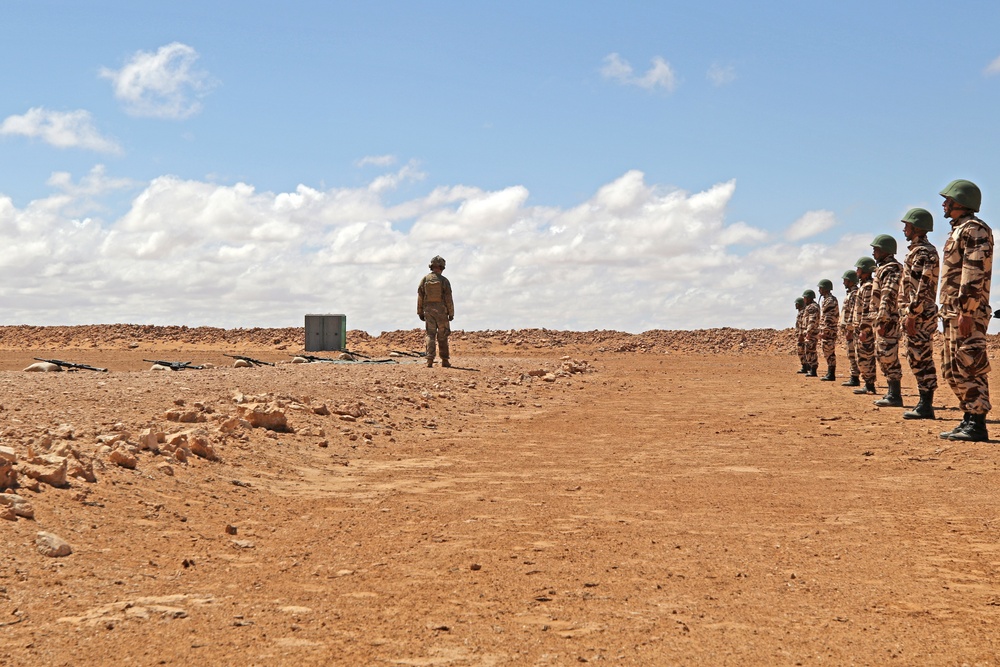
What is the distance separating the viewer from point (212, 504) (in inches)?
288

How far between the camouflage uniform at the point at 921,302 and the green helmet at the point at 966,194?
5.96 ft

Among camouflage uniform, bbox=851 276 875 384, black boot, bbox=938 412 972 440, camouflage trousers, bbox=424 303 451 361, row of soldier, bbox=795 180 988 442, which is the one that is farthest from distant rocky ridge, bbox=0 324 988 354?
black boot, bbox=938 412 972 440

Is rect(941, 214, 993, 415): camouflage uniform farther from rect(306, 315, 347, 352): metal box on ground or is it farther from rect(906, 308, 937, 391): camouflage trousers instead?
rect(306, 315, 347, 352): metal box on ground

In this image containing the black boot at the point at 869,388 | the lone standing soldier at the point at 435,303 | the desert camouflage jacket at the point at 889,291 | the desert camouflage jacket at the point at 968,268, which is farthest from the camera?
the lone standing soldier at the point at 435,303

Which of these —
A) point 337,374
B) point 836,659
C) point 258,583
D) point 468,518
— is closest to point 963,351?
point 468,518

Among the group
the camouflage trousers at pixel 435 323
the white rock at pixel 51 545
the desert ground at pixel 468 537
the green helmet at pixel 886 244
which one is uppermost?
the green helmet at pixel 886 244

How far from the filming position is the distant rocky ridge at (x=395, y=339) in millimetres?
51031

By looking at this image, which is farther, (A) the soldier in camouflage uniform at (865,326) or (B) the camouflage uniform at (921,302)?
(A) the soldier in camouflage uniform at (865,326)

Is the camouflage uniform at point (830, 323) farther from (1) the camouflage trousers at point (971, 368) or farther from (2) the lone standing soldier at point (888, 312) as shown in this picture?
(1) the camouflage trousers at point (971, 368)

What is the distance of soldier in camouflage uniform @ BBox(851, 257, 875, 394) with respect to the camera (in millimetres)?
17906

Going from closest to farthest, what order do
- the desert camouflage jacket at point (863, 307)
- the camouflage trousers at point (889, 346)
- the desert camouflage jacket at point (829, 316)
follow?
the camouflage trousers at point (889, 346) → the desert camouflage jacket at point (863, 307) → the desert camouflage jacket at point (829, 316)

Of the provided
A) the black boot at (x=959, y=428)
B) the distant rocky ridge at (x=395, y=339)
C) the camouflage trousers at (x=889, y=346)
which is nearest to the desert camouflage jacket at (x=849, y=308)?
the camouflage trousers at (x=889, y=346)

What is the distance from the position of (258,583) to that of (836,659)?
3.02 metres

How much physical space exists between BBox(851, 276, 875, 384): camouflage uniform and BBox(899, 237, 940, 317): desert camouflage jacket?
476 cm
